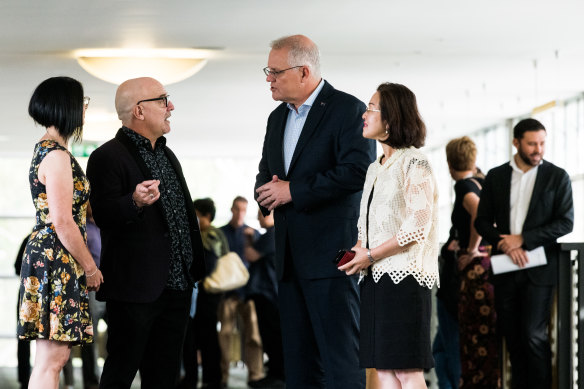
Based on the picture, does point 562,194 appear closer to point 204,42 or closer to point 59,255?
point 59,255

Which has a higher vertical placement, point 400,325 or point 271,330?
point 400,325

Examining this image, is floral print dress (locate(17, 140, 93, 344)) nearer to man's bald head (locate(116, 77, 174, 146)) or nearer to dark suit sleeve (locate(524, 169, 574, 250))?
man's bald head (locate(116, 77, 174, 146))

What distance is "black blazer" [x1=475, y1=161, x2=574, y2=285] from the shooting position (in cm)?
513

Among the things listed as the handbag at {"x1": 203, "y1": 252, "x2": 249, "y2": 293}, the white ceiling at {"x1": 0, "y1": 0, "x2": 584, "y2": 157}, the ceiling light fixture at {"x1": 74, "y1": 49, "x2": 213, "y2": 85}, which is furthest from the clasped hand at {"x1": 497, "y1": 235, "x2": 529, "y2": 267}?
the ceiling light fixture at {"x1": 74, "y1": 49, "x2": 213, "y2": 85}

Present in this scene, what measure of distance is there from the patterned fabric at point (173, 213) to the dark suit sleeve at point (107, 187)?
123 millimetres

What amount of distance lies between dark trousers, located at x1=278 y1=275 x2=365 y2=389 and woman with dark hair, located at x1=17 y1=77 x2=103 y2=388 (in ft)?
2.53

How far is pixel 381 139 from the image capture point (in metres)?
3.45

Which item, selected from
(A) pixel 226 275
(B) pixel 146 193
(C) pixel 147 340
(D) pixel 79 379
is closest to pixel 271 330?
(A) pixel 226 275

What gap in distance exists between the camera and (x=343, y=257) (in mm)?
3359

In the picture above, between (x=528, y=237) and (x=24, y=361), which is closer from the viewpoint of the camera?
(x=528, y=237)

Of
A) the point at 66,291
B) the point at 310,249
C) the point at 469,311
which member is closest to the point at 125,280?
the point at 66,291

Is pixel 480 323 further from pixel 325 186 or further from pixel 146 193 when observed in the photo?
pixel 146 193

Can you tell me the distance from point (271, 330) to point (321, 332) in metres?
4.88

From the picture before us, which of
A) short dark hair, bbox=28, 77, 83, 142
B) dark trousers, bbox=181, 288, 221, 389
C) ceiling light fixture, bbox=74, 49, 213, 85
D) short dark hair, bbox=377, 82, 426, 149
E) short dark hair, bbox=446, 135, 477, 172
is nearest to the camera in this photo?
short dark hair, bbox=377, 82, 426, 149
